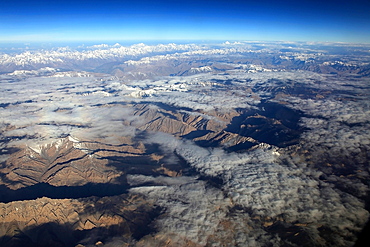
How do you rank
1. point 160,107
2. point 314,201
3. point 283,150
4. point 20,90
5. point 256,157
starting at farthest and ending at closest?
point 20,90 < point 160,107 < point 283,150 < point 256,157 < point 314,201

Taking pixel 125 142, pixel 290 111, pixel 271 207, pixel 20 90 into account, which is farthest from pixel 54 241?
pixel 20 90

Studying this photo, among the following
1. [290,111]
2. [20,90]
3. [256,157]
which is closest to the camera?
[256,157]

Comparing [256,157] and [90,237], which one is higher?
[256,157]

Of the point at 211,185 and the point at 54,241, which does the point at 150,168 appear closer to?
the point at 211,185

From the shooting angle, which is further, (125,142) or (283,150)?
(125,142)

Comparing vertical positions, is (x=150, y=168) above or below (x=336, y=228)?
below

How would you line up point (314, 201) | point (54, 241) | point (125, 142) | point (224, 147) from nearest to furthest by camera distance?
point (54, 241)
point (314, 201)
point (224, 147)
point (125, 142)

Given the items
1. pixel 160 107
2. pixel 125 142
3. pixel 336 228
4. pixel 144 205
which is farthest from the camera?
pixel 160 107

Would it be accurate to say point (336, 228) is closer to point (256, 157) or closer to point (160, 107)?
point (256, 157)

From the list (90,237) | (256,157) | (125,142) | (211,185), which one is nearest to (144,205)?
(90,237)
